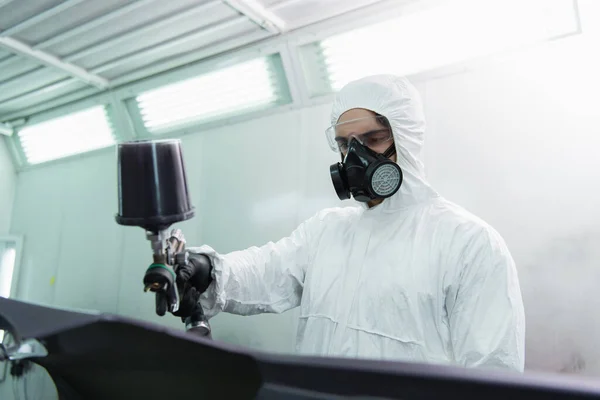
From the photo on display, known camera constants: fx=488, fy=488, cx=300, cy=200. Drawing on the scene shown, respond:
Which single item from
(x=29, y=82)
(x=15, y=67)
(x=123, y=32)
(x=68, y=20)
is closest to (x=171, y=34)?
(x=123, y=32)

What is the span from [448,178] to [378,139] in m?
0.61

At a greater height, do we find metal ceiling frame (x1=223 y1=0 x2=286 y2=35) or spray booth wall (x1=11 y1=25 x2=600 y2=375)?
metal ceiling frame (x1=223 y1=0 x2=286 y2=35)

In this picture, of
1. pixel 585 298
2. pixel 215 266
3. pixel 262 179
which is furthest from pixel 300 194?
pixel 585 298

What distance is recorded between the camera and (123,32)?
2.49 m

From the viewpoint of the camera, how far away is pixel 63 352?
0.48m

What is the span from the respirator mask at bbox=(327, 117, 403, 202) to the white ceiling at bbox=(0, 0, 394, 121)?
2.93 feet

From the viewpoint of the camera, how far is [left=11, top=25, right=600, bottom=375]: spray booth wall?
5.58ft

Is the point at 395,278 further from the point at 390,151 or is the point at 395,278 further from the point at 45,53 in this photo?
the point at 45,53

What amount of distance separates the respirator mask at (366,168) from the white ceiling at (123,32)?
2.93 ft

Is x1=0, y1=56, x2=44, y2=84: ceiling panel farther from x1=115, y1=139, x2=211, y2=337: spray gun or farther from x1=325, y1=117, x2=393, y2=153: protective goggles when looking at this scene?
x1=115, y1=139, x2=211, y2=337: spray gun

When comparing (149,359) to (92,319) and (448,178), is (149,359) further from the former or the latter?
(448,178)

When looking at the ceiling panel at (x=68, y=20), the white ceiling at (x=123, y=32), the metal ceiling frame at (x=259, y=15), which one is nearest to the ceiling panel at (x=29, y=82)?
the white ceiling at (x=123, y=32)

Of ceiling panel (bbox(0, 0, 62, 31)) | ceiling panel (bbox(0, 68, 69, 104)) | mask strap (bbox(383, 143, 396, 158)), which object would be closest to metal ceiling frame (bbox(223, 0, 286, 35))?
ceiling panel (bbox(0, 0, 62, 31))

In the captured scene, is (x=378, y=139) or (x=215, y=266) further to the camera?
(x=378, y=139)
